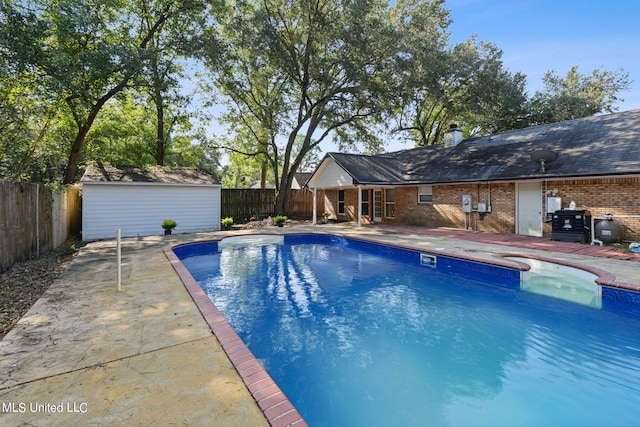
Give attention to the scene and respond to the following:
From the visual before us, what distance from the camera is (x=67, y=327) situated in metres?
3.78

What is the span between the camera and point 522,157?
12258mm

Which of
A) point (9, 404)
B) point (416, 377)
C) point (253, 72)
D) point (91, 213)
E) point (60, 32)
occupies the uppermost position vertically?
point (253, 72)

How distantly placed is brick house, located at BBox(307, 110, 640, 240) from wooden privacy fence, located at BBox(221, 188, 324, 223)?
2.98 m

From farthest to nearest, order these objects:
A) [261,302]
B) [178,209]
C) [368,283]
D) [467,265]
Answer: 1. [178,209]
2. [467,265]
3. [368,283]
4. [261,302]

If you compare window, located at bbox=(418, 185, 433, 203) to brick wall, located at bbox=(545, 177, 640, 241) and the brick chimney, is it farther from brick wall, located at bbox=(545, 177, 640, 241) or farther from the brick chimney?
brick wall, located at bbox=(545, 177, 640, 241)

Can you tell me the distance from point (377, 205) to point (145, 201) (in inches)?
460

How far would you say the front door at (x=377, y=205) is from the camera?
1741cm

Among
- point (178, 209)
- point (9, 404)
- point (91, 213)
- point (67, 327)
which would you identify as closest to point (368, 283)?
point (67, 327)

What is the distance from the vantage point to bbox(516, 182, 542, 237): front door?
11148mm

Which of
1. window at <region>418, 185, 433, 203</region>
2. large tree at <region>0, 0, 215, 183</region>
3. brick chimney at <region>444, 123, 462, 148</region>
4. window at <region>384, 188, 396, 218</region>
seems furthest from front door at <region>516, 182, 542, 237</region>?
large tree at <region>0, 0, 215, 183</region>

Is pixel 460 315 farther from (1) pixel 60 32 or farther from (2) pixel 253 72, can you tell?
(2) pixel 253 72

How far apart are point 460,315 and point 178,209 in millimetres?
12225

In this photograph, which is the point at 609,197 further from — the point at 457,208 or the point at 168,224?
the point at 168,224

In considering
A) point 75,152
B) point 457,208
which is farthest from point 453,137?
point 75,152
